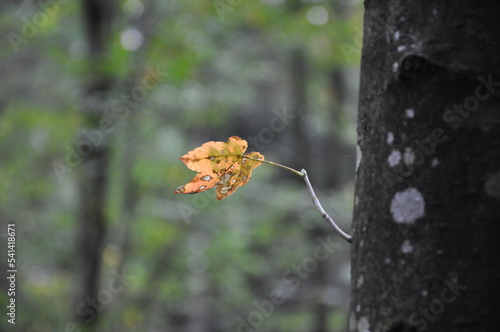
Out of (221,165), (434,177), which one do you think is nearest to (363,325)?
(434,177)

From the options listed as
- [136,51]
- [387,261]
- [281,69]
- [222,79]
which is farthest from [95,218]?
[281,69]

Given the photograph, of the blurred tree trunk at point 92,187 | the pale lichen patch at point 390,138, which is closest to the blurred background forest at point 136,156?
the blurred tree trunk at point 92,187

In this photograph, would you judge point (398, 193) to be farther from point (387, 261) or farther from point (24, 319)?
point (24, 319)

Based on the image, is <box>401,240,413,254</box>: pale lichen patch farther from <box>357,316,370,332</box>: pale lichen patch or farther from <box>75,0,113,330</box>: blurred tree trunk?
<box>75,0,113,330</box>: blurred tree trunk

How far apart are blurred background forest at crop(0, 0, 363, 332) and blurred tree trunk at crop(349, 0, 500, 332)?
271 cm

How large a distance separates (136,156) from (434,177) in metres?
4.55

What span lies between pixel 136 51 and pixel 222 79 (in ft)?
6.47

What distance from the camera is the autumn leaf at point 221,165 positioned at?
1.03 metres

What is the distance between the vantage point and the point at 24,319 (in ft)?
16.9

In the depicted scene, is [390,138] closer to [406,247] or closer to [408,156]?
[408,156]

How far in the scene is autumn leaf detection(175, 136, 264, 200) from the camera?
40.4 inches

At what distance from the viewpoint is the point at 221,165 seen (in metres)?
1.05

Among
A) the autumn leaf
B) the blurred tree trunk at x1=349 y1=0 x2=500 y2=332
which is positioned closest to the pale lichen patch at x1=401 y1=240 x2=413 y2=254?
the blurred tree trunk at x1=349 y1=0 x2=500 y2=332

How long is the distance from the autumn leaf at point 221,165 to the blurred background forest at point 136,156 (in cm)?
242
